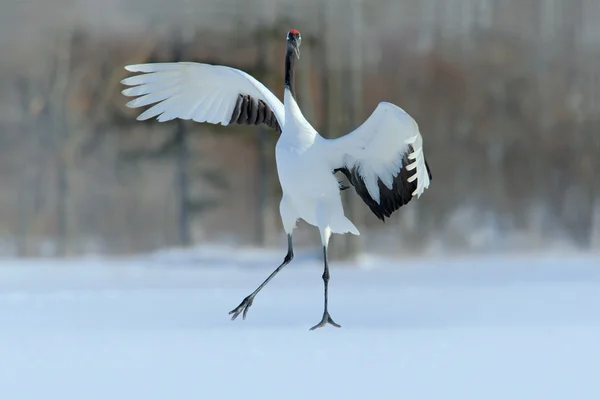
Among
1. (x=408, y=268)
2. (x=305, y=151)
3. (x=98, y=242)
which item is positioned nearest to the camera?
(x=305, y=151)

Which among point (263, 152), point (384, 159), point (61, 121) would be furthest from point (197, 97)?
point (61, 121)

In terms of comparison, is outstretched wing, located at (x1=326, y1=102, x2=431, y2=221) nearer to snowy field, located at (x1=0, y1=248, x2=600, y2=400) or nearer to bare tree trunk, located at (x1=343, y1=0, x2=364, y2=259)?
snowy field, located at (x1=0, y1=248, x2=600, y2=400)

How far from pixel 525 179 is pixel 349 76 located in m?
12.1

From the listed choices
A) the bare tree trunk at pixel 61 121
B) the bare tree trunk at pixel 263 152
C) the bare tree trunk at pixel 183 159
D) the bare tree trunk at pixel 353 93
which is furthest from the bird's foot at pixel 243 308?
the bare tree trunk at pixel 61 121

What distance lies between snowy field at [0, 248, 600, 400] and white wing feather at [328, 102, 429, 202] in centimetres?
95

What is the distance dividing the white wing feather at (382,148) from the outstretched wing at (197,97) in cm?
101

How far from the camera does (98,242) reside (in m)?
23.4

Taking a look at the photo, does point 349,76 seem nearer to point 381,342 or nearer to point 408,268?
point 408,268

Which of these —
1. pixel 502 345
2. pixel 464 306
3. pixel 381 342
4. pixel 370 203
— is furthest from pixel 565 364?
pixel 464 306

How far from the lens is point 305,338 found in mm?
5684

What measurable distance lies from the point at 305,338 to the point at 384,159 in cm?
128

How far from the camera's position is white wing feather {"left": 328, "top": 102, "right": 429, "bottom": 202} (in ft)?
18.8

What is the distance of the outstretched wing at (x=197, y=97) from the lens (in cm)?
717

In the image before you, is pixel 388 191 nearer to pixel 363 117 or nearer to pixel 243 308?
pixel 243 308
